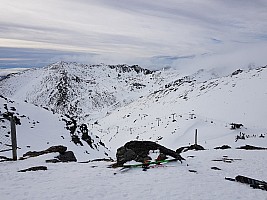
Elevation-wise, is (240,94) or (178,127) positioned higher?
(240,94)

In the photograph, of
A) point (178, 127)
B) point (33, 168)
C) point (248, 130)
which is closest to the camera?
point (33, 168)

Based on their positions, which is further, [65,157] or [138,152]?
[65,157]

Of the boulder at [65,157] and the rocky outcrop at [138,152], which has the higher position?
the rocky outcrop at [138,152]

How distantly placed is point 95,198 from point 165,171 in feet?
13.0

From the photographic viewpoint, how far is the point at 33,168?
434 inches

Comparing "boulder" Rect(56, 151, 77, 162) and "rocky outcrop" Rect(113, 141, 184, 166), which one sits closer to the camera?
"rocky outcrop" Rect(113, 141, 184, 166)

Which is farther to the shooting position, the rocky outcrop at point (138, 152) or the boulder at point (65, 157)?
the boulder at point (65, 157)

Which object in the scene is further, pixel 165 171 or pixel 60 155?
pixel 60 155

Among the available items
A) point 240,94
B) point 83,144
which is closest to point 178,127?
point 83,144

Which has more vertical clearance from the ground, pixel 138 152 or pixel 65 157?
pixel 138 152

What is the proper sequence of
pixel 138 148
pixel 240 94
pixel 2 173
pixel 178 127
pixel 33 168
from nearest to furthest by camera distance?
pixel 2 173 → pixel 33 168 → pixel 138 148 → pixel 178 127 → pixel 240 94

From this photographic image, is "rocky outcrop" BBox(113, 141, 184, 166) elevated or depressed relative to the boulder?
elevated

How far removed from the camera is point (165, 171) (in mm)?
10484

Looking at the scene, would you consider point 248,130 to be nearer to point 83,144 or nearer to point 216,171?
point 83,144
